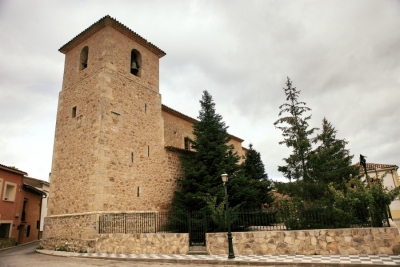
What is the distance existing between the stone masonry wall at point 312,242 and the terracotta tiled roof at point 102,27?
1323 cm

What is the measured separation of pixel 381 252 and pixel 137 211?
1115cm

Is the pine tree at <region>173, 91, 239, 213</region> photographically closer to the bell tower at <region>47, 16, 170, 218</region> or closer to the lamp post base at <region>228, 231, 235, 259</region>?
the bell tower at <region>47, 16, 170, 218</region>

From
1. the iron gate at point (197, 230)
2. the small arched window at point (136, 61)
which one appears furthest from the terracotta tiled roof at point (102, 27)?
the iron gate at point (197, 230)

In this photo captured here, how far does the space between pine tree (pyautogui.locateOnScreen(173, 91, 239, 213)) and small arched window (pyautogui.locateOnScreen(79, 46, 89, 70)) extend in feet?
26.0

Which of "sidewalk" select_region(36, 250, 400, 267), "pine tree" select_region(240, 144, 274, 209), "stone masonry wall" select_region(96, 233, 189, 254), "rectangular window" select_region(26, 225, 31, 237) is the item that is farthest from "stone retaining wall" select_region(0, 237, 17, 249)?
"pine tree" select_region(240, 144, 274, 209)

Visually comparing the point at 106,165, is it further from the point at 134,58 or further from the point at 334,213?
the point at 334,213

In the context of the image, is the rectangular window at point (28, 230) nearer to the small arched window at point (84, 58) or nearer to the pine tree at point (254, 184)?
the small arched window at point (84, 58)

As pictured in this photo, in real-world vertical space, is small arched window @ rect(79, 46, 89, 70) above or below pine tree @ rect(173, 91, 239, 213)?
above

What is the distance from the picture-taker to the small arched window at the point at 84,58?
57.2ft

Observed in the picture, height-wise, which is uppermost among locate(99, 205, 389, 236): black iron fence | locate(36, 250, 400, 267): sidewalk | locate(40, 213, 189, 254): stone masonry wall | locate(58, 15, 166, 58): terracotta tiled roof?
locate(58, 15, 166, 58): terracotta tiled roof

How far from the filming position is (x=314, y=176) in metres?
16.8

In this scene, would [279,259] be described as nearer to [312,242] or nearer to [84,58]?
[312,242]

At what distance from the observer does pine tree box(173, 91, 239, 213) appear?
606 inches

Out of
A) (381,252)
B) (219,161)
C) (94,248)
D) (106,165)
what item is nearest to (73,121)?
(106,165)
